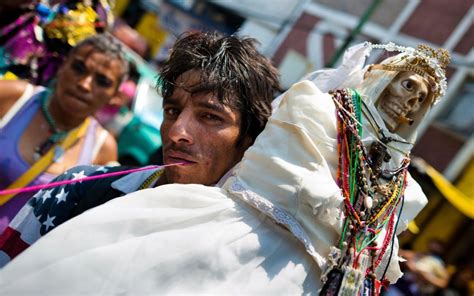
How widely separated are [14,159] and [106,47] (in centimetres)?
91

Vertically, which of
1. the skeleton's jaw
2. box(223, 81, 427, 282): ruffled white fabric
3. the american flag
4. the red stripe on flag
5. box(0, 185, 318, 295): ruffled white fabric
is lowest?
the red stripe on flag

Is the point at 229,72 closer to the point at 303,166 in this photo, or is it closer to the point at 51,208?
the point at 303,166

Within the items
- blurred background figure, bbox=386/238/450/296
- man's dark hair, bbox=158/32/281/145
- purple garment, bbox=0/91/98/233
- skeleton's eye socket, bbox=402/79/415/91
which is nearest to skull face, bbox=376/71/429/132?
skeleton's eye socket, bbox=402/79/415/91

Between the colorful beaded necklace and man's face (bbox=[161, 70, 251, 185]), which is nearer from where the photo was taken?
the colorful beaded necklace

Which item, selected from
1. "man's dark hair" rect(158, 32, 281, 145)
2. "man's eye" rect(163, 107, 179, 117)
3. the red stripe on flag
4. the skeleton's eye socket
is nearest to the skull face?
the skeleton's eye socket

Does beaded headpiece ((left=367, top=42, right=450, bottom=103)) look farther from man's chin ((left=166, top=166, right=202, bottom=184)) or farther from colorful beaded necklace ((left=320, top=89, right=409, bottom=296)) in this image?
man's chin ((left=166, top=166, right=202, bottom=184))

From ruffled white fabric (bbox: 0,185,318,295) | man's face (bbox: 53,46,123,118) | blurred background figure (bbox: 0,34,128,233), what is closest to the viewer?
ruffled white fabric (bbox: 0,185,318,295)

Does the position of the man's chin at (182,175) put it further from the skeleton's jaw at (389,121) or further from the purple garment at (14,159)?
the purple garment at (14,159)

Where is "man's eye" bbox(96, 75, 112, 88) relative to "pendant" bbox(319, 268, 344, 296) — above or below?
below

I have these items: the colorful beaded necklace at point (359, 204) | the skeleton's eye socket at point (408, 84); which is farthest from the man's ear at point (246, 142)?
the skeleton's eye socket at point (408, 84)

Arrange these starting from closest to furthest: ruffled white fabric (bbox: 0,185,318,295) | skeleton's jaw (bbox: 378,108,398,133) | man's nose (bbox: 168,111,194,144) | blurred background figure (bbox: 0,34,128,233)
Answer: ruffled white fabric (bbox: 0,185,318,295)
man's nose (bbox: 168,111,194,144)
skeleton's jaw (bbox: 378,108,398,133)
blurred background figure (bbox: 0,34,128,233)

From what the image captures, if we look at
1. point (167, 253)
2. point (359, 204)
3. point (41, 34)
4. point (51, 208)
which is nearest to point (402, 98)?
point (359, 204)

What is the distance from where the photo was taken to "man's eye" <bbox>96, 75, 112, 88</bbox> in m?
3.41

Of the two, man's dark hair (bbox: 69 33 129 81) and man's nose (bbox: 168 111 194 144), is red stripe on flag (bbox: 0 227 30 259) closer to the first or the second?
man's nose (bbox: 168 111 194 144)
